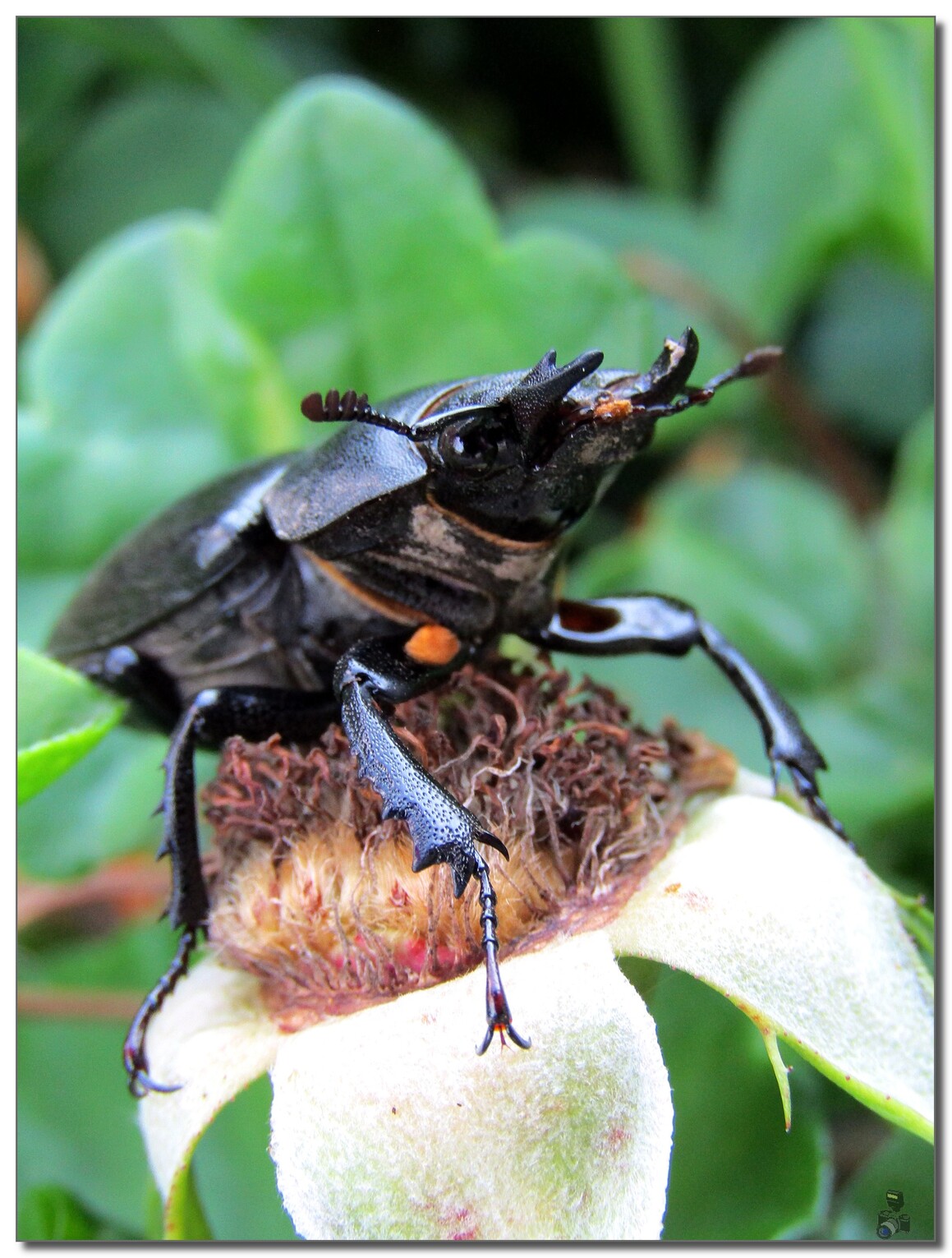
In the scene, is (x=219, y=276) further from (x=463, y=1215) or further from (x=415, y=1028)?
(x=463, y=1215)

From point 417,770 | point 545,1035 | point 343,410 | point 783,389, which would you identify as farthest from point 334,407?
point 783,389

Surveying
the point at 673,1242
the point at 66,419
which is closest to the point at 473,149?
the point at 66,419

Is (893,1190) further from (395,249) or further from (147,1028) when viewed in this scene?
(395,249)

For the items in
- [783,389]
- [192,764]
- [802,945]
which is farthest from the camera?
[783,389]

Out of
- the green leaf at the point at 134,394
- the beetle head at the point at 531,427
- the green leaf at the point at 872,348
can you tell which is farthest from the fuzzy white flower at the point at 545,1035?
the green leaf at the point at 872,348

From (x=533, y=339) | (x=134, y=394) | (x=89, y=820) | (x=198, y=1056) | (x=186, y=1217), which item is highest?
(x=533, y=339)

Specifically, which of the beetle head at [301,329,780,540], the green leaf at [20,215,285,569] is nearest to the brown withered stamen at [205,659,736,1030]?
the beetle head at [301,329,780,540]
